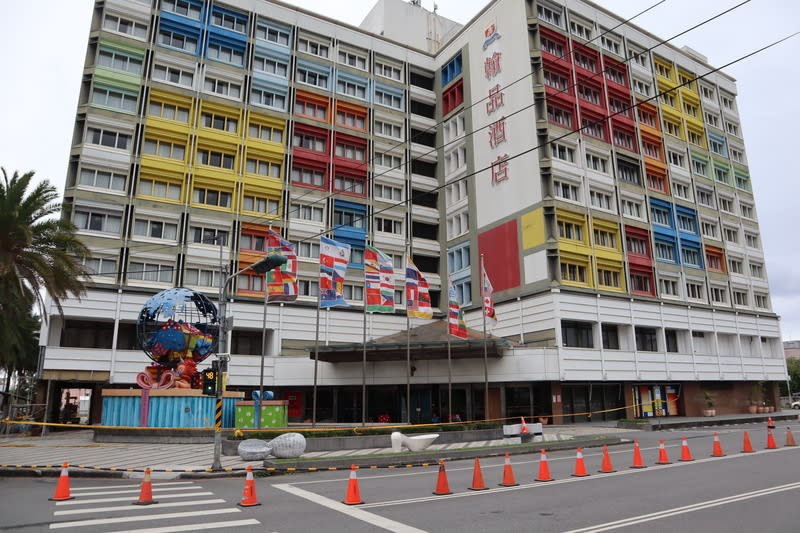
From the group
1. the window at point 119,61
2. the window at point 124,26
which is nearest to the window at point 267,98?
the window at point 119,61

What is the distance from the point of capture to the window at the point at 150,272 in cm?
3931

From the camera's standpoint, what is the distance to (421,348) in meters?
37.1

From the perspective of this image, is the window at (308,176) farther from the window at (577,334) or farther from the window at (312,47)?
the window at (577,334)

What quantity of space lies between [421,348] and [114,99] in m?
29.1

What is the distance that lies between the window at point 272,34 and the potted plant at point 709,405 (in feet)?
155

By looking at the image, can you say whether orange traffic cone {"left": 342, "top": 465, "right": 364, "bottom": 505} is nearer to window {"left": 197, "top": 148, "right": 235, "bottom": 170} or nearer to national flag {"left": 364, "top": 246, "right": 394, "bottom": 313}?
national flag {"left": 364, "top": 246, "right": 394, "bottom": 313}

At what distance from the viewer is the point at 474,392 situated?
40594 millimetres

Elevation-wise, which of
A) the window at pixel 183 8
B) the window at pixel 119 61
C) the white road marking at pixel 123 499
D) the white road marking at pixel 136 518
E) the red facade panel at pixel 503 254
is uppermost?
the window at pixel 183 8

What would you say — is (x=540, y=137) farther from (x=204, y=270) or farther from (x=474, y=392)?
(x=204, y=270)

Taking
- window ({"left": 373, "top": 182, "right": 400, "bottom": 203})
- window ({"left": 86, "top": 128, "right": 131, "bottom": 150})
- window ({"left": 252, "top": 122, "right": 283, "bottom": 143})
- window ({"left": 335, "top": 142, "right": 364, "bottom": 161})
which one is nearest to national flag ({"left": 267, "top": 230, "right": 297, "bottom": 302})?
window ({"left": 86, "top": 128, "right": 131, "bottom": 150})

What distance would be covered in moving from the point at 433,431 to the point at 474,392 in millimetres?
14450

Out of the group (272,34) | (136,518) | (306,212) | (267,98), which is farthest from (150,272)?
(136,518)

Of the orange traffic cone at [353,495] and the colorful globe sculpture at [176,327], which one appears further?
the colorful globe sculpture at [176,327]

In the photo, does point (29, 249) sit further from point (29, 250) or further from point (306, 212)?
point (306, 212)
